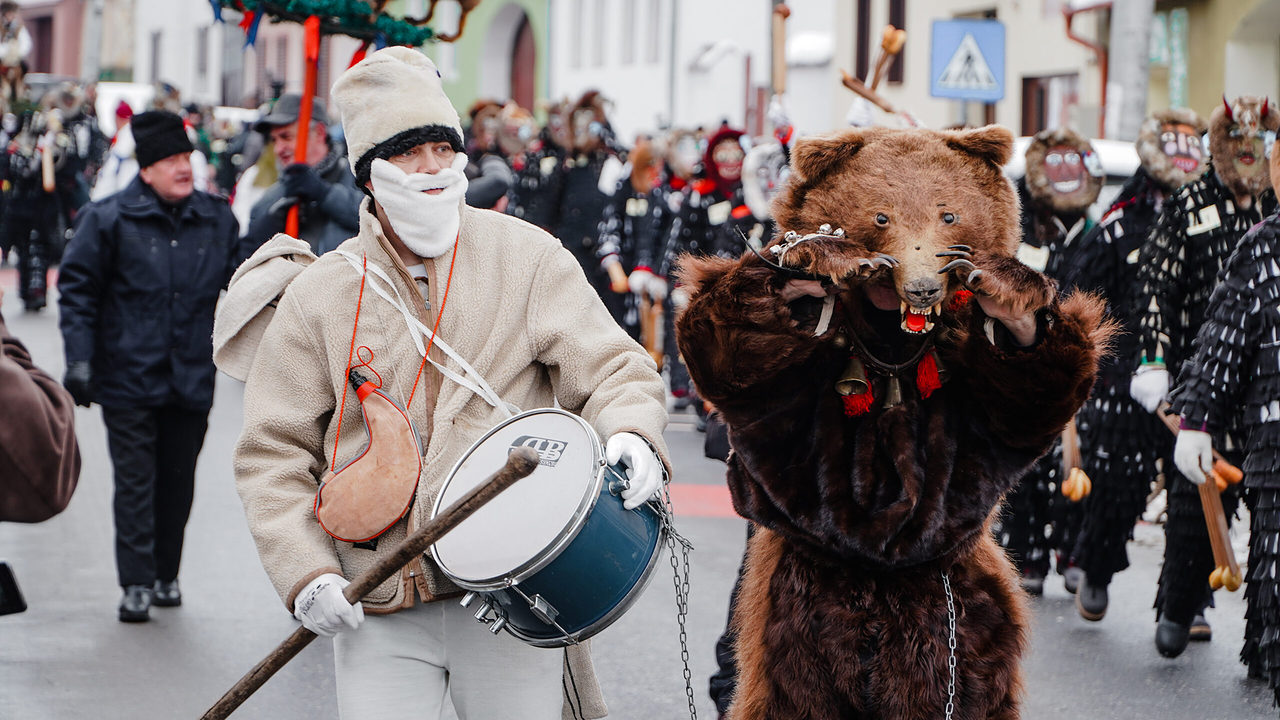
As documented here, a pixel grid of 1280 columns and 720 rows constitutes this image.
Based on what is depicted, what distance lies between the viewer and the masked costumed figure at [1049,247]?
782 cm

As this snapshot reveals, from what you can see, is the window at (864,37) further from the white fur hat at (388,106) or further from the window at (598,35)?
the white fur hat at (388,106)

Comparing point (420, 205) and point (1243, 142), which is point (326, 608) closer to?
point (420, 205)

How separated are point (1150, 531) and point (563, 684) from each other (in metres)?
6.37

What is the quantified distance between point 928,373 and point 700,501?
6495 millimetres

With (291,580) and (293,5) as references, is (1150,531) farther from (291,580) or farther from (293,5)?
(291,580)

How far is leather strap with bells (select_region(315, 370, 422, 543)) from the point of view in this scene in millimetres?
3543

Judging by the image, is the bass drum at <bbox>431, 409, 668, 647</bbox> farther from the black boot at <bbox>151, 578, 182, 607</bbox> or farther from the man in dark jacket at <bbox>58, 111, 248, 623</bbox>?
the black boot at <bbox>151, 578, 182, 607</bbox>

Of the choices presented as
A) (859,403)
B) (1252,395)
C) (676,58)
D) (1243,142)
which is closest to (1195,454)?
(1252,395)

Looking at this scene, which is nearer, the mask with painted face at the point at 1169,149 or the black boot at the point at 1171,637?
the black boot at the point at 1171,637

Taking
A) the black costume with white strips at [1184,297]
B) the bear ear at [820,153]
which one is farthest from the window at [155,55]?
the bear ear at [820,153]

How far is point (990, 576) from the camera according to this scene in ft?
12.5

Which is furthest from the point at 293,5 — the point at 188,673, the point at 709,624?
the point at 709,624

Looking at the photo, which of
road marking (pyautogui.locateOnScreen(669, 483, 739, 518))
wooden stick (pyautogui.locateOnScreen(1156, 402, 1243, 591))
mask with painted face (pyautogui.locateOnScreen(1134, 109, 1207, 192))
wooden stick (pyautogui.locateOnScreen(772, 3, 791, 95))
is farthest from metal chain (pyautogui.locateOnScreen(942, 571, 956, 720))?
wooden stick (pyautogui.locateOnScreen(772, 3, 791, 95))

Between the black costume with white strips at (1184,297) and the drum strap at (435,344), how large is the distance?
373 centimetres
